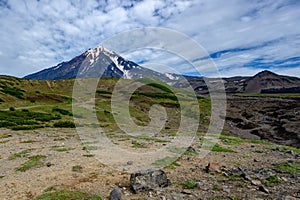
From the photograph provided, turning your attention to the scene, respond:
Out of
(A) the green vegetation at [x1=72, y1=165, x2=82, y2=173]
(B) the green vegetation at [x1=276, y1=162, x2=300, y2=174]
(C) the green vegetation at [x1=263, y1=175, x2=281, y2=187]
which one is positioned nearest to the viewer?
(C) the green vegetation at [x1=263, y1=175, x2=281, y2=187]

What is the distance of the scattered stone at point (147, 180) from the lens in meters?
11.5

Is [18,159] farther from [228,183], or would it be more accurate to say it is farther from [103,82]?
[103,82]

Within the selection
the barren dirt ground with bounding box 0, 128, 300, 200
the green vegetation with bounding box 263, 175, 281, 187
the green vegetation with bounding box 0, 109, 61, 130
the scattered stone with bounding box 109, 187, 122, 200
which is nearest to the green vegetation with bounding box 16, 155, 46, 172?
the barren dirt ground with bounding box 0, 128, 300, 200

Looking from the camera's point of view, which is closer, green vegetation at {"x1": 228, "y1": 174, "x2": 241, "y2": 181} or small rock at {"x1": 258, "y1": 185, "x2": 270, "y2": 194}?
small rock at {"x1": 258, "y1": 185, "x2": 270, "y2": 194}

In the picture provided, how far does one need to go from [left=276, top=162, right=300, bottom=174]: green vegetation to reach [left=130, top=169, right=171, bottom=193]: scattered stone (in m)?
8.84

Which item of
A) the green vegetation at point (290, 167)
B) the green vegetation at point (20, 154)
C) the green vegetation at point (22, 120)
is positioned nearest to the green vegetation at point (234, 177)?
the green vegetation at point (290, 167)

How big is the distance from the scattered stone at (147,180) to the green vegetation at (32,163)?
7667 millimetres

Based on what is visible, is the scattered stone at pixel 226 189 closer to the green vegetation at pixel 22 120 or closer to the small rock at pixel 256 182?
the small rock at pixel 256 182

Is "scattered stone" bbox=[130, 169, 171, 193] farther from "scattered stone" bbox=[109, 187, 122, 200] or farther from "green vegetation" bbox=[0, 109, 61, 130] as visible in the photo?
"green vegetation" bbox=[0, 109, 61, 130]

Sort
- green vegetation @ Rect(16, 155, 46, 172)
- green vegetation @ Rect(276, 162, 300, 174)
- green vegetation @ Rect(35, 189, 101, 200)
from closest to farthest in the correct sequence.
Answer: green vegetation @ Rect(35, 189, 101, 200)
green vegetation @ Rect(16, 155, 46, 172)
green vegetation @ Rect(276, 162, 300, 174)

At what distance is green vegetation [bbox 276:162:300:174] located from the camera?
1596 cm

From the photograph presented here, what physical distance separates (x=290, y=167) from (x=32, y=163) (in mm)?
17371

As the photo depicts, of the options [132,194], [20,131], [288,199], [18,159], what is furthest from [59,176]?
[20,131]

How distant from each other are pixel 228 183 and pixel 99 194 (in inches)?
260
